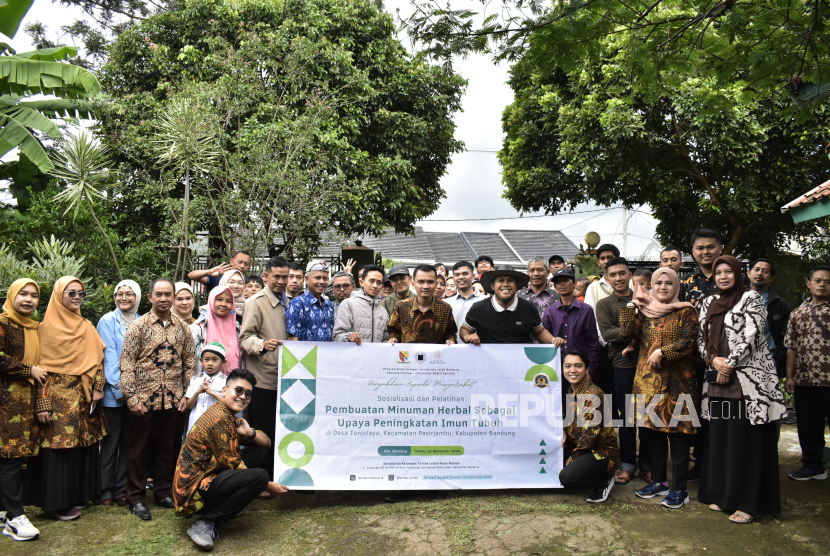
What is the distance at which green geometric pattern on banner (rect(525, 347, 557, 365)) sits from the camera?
5.12 meters

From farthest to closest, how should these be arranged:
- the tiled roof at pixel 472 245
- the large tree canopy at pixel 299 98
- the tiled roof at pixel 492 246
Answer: the tiled roof at pixel 492 246
the tiled roof at pixel 472 245
the large tree canopy at pixel 299 98

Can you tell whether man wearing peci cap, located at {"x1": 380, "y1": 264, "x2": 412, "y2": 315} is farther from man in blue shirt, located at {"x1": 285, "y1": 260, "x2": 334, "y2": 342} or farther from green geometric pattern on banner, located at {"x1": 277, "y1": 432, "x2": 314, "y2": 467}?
green geometric pattern on banner, located at {"x1": 277, "y1": 432, "x2": 314, "y2": 467}

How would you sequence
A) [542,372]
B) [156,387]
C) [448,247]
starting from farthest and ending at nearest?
[448,247]
[542,372]
[156,387]

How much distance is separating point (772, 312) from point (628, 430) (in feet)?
5.99

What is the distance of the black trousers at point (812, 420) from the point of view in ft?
17.5

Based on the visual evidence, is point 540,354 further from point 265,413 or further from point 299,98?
point 299,98

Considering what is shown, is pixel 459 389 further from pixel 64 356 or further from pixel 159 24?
pixel 159 24

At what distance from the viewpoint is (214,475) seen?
4.14 m

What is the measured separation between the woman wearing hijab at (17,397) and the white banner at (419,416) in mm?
1714

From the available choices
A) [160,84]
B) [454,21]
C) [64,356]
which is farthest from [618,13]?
[160,84]

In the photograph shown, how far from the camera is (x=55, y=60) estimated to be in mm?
8945

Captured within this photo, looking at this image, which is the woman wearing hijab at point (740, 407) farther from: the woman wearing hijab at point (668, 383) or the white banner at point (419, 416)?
the white banner at point (419, 416)

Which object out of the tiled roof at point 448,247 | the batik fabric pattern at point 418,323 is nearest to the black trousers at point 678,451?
the batik fabric pattern at point 418,323

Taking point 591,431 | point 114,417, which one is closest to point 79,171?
point 114,417
